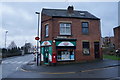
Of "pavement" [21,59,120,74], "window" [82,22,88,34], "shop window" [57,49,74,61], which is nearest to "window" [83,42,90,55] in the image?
"window" [82,22,88,34]

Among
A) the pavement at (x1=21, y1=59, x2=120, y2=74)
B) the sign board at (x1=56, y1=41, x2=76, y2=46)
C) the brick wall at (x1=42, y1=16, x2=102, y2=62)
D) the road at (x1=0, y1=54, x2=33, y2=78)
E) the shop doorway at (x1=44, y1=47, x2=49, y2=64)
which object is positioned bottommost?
the road at (x1=0, y1=54, x2=33, y2=78)

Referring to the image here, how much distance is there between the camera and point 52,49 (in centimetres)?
1947

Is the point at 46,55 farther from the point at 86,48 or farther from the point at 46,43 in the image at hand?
the point at 86,48

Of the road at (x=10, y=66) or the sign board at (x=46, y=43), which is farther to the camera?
the sign board at (x=46, y=43)

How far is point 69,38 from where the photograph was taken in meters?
20.2

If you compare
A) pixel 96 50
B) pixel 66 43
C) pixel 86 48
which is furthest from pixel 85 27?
pixel 66 43

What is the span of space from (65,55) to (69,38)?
98.4 inches

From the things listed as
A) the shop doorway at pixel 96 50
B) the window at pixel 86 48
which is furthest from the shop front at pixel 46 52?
the shop doorway at pixel 96 50

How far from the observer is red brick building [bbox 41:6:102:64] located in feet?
65.0

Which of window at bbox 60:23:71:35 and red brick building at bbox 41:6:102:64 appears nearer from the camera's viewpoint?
red brick building at bbox 41:6:102:64

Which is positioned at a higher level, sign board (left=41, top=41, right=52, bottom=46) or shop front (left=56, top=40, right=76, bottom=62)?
sign board (left=41, top=41, right=52, bottom=46)

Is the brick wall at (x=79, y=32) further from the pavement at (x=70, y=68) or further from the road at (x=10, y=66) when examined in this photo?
the road at (x=10, y=66)

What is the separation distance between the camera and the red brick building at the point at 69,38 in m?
19.8

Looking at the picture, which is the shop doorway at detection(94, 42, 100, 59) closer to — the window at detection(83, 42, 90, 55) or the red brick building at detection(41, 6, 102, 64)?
the red brick building at detection(41, 6, 102, 64)
